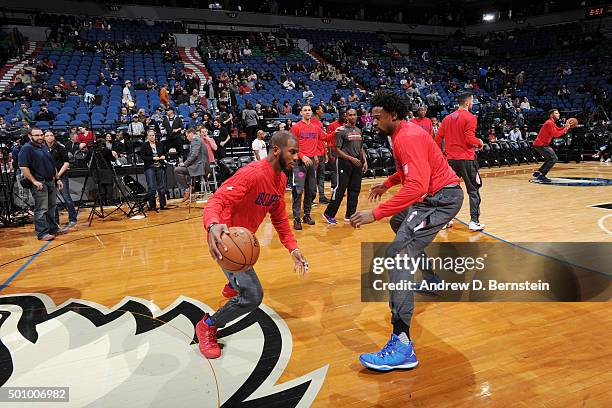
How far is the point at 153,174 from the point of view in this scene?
8648mm

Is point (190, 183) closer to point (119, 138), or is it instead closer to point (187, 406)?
point (119, 138)

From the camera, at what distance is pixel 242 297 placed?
9.34ft

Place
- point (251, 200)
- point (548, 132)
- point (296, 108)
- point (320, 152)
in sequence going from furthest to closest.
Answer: point (296, 108) < point (548, 132) < point (320, 152) < point (251, 200)

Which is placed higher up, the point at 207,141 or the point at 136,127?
the point at 136,127

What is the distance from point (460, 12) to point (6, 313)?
34.2 meters

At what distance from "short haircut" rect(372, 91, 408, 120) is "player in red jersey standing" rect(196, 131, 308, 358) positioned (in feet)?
2.11

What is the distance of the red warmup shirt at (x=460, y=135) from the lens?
5.59 meters

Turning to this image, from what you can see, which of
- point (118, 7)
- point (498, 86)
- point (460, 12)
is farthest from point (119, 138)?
point (460, 12)

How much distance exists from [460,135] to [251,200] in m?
3.89

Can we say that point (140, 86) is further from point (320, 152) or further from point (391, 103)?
point (391, 103)

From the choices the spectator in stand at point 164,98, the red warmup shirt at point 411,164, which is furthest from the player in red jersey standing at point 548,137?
the spectator in stand at point 164,98

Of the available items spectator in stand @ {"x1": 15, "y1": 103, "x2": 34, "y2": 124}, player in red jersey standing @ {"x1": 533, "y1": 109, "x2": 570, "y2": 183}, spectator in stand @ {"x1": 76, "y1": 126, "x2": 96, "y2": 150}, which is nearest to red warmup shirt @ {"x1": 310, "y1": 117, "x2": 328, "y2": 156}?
player in red jersey standing @ {"x1": 533, "y1": 109, "x2": 570, "y2": 183}

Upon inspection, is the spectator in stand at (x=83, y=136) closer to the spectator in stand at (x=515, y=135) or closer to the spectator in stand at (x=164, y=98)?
the spectator in stand at (x=164, y=98)

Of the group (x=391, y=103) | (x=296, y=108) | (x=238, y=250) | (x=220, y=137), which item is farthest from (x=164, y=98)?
(x=238, y=250)
